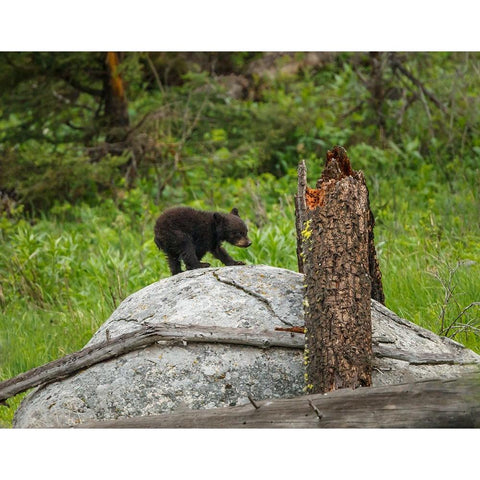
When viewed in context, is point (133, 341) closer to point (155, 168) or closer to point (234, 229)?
point (234, 229)

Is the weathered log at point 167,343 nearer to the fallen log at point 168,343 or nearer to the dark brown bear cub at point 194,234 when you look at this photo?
the fallen log at point 168,343

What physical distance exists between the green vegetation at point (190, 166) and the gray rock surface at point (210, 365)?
2.02 m

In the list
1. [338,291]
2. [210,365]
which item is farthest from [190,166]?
[338,291]

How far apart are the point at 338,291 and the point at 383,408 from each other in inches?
28.4

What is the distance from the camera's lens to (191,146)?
474 inches

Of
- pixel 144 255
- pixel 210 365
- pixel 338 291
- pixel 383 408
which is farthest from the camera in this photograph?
pixel 144 255

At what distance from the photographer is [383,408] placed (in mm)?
3947

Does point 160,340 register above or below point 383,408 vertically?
above

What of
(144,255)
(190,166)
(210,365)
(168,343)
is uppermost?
(190,166)

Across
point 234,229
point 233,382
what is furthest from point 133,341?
point 234,229

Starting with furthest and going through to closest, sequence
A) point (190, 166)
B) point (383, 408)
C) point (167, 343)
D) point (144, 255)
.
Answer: point (190, 166)
point (144, 255)
point (167, 343)
point (383, 408)

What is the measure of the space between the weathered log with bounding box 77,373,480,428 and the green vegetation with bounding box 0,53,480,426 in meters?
2.96

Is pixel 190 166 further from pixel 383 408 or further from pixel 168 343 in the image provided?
pixel 383 408

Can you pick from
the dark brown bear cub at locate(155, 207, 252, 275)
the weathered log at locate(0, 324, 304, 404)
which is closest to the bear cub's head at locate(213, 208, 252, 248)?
the dark brown bear cub at locate(155, 207, 252, 275)
